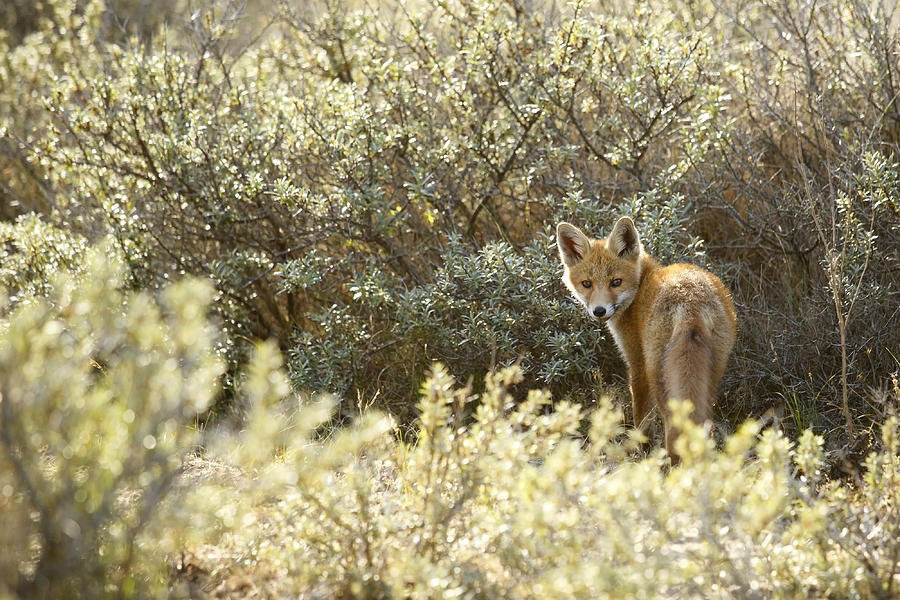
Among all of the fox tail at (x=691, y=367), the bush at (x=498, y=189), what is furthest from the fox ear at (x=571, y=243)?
the fox tail at (x=691, y=367)

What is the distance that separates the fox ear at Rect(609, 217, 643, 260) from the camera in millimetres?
4641

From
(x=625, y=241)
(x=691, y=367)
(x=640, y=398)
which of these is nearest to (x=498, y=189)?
(x=625, y=241)

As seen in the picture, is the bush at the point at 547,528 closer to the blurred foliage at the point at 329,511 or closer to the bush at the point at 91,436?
the blurred foliage at the point at 329,511

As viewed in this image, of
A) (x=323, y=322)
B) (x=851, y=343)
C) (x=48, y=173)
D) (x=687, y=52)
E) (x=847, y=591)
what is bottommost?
(x=847, y=591)

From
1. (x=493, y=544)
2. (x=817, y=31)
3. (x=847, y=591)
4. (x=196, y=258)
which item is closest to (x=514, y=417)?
(x=493, y=544)

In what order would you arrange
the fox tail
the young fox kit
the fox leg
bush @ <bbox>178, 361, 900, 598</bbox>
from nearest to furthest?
bush @ <bbox>178, 361, 900, 598</bbox> → the fox tail → the young fox kit → the fox leg

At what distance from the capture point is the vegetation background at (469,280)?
2471 mm

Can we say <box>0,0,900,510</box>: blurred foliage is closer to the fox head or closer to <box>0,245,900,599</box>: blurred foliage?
the fox head

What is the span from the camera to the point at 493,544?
2684 mm

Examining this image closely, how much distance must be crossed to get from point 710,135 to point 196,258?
398cm

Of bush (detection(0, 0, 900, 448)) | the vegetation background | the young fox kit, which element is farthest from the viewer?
bush (detection(0, 0, 900, 448))

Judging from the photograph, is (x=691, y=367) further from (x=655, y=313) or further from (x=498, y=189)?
(x=498, y=189)

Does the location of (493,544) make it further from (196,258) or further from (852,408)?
(196,258)

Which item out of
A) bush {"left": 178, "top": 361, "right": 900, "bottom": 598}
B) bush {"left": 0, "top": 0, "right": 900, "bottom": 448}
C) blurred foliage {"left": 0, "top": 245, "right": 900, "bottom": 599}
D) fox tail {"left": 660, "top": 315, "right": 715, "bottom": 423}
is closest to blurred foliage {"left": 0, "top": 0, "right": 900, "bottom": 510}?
bush {"left": 0, "top": 0, "right": 900, "bottom": 448}
